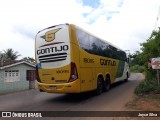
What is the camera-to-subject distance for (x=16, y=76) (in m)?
25.4

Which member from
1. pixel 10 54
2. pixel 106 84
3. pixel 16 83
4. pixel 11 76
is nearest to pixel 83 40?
pixel 106 84

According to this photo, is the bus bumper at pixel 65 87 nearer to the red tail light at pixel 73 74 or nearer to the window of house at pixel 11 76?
the red tail light at pixel 73 74

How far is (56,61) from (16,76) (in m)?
15.2

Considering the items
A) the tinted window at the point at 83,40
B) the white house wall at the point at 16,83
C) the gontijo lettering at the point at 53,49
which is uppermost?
the tinted window at the point at 83,40

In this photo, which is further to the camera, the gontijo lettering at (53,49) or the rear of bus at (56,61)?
the gontijo lettering at (53,49)

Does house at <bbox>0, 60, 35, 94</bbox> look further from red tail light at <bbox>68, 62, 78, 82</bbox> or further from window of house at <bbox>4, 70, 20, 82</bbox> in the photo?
red tail light at <bbox>68, 62, 78, 82</bbox>

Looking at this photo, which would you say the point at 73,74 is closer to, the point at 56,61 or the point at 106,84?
the point at 56,61

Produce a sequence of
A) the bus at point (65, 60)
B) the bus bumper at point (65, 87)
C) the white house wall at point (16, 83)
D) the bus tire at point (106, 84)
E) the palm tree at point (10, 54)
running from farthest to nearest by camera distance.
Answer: the palm tree at point (10, 54)
the white house wall at point (16, 83)
the bus tire at point (106, 84)
the bus at point (65, 60)
the bus bumper at point (65, 87)

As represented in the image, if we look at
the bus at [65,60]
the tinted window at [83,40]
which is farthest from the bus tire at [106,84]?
the tinted window at [83,40]

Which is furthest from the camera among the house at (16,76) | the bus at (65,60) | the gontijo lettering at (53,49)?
the house at (16,76)

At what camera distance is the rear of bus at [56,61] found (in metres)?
11.0

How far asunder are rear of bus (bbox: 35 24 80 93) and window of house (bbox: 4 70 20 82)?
12.9 meters

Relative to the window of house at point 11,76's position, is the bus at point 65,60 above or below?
above

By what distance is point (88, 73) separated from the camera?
12.2m
